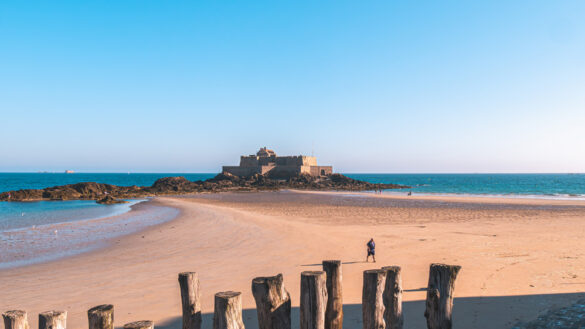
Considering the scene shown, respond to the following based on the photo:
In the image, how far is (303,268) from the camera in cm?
1056

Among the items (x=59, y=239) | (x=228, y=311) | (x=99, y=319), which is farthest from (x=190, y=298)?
(x=59, y=239)

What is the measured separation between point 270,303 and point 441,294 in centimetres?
228

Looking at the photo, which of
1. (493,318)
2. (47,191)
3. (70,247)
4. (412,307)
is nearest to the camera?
(493,318)

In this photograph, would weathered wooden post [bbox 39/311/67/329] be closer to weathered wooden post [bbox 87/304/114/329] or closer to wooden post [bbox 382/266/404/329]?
weathered wooden post [bbox 87/304/114/329]

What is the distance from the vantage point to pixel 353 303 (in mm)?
7527

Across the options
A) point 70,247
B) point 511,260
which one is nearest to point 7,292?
point 70,247

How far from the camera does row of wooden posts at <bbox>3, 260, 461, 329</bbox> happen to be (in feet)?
14.3

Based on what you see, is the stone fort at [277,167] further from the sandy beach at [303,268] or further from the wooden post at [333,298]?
the wooden post at [333,298]

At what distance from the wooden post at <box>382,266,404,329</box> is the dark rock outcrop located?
41.1 m

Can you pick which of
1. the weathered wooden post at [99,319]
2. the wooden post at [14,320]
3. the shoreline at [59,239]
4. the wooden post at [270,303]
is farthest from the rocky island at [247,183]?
the wooden post at [270,303]

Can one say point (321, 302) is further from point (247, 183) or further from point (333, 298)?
point (247, 183)

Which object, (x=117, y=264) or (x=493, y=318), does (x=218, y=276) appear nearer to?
(x=117, y=264)

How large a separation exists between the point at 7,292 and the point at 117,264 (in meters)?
2.99

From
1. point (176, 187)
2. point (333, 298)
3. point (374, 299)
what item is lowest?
point (176, 187)
